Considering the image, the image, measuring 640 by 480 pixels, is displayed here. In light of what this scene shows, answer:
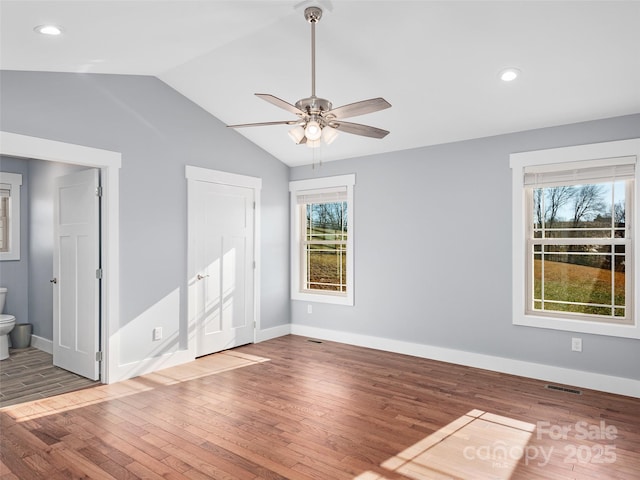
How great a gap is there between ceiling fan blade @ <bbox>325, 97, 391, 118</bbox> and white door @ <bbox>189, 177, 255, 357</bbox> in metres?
2.66

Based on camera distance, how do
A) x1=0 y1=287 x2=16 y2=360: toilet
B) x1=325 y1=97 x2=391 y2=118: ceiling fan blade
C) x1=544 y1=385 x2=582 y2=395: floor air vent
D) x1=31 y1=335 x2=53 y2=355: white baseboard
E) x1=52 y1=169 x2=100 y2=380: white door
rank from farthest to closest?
1. x1=31 y1=335 x2=53 y2=355: white baseboard
2. x1=0 y1=287 x2=16 y2=360: toilet
3. x1=52 y1=169 x2=100 y2=380: white door
4. x1=544 y1=385 x2=582 y2=395: floor air vent
5. x1=325 y1=97 x2=391 y2=118: ceiling fan blade

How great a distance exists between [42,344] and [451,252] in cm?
513

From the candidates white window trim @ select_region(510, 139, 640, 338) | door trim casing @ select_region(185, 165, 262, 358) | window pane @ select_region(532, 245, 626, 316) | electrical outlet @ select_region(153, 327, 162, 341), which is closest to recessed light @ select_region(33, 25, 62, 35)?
door trim casing @ select_region(185, 165, 262, 358)

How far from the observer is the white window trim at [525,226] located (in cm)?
371

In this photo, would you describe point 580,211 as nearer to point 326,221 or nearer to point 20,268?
point 326,221

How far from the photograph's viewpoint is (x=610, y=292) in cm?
393

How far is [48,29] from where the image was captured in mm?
2643

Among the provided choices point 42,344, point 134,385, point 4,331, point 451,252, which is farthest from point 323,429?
point 42,344

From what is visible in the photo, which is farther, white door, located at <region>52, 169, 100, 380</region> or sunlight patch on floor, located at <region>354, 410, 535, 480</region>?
white door, located at <region>52, 169, 100, 380</region>

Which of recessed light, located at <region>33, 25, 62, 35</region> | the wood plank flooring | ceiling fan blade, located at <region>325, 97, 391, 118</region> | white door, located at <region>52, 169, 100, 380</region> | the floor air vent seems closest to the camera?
ceiling fan blade, located at <region>325, 97, 391, 118</region>

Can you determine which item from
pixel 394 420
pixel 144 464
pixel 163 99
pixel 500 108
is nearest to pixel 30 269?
pixel 163 99

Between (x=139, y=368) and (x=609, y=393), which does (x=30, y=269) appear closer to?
(x=139, y=368)

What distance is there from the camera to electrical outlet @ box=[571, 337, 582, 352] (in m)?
3.92

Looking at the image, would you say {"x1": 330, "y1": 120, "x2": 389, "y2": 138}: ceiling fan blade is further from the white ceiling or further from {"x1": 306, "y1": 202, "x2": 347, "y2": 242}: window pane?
{"x1": 306, "y1": 202, "x2": 347, "y2": 242}: window pane
